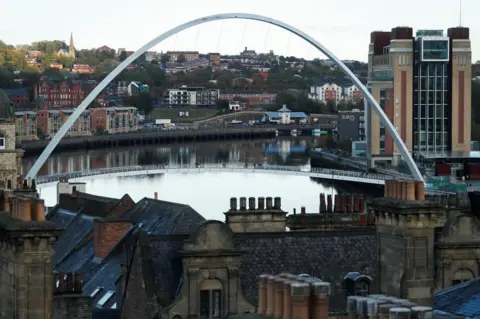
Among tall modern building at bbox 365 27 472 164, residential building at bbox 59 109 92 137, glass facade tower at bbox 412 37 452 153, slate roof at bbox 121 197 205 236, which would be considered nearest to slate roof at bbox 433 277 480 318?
slate roof at bbox 121 197 205 236

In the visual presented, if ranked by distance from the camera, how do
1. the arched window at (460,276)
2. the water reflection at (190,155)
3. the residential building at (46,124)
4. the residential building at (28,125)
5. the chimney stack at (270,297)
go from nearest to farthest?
the chimney stack at (270,297)
the arched window at (460,276)
the water reflection at (190,155)
the residential building at (28,125)
the residential building at (46,124)

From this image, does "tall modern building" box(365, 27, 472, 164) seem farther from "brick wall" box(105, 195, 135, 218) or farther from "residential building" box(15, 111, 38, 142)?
"brick wall" box(105, 195, 135, 218)

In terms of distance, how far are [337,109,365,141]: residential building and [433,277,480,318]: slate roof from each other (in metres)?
133

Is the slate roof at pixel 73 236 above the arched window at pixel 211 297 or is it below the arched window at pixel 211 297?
below

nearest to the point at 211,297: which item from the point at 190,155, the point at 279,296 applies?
the point at 279,296

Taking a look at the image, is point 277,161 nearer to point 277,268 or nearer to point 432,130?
point 432,130

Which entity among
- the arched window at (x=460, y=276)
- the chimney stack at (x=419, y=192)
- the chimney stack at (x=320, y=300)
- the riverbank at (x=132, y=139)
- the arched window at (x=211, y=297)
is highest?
the chimney stack at (x=419, y=192)

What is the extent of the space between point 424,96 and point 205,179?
21.2 m

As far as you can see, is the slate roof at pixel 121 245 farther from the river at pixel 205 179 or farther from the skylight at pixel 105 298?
the river at pixel 205 179

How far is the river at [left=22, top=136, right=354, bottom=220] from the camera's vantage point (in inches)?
3100

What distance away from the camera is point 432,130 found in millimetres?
115812

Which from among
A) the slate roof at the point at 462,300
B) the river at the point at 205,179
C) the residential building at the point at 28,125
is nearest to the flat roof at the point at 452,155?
the river at the point at 205,179

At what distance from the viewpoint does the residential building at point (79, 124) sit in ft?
578

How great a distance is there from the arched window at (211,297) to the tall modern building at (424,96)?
99.7 meters
